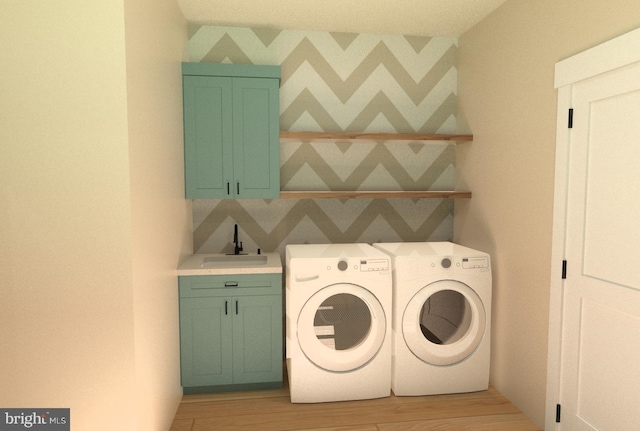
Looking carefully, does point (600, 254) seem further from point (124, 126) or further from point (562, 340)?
point (124, 126)

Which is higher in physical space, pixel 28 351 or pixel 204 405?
pixel 28 351

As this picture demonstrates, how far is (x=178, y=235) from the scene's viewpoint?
2766mm

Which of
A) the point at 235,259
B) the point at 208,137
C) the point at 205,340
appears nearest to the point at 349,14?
the point at 208,137

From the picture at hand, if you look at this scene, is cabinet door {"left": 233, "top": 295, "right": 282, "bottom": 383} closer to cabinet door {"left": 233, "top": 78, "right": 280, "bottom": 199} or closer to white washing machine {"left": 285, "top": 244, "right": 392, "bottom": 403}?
white washing machine {"left": 285, "top": 244, "right": 392, "bottom": 403}

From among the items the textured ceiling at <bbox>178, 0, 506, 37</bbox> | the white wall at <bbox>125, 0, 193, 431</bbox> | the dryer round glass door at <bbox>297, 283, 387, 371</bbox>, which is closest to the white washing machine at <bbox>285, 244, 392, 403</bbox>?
the dryer round glass door at <bbox>297, 283, 387, 371</bbox>

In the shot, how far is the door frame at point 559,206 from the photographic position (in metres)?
2.06

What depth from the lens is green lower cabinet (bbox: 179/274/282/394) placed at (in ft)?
9.06

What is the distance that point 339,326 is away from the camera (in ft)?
8.80

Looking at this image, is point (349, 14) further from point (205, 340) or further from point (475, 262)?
point (205, 340)

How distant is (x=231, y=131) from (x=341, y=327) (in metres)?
1.61

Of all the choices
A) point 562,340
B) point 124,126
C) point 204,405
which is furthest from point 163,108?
point 562,340

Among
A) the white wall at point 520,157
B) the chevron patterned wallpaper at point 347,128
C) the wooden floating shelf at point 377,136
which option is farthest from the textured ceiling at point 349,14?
the wooden floating shelf at point 377,136

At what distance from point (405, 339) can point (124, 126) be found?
213cm

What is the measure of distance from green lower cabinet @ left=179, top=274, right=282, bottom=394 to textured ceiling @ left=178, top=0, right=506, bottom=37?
1914mm
